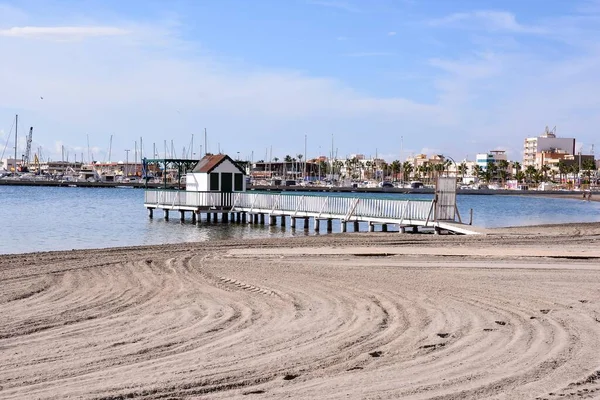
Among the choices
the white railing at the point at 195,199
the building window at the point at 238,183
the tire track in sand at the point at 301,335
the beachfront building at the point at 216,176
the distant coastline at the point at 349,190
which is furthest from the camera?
the distant coastline at the point at 349,190

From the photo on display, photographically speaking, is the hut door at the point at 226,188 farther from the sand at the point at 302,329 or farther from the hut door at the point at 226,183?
the sand at the point at 302,329

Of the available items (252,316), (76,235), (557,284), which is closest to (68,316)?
(252,316)

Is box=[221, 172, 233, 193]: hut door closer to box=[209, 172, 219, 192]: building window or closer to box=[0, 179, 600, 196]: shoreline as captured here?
box=[209, 172, 219, 192]: building window

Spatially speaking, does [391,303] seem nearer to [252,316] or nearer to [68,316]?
[252,316]

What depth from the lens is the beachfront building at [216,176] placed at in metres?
46.2

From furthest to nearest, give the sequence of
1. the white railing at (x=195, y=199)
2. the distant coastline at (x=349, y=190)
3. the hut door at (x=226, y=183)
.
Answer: the distant coastline at (x=349, y=190), the hut door at (x=226, y=183), the white railing at (x=195, y=199)

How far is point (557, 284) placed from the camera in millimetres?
14695

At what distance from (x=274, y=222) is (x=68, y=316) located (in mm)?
34837

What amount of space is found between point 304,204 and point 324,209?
7.46ft

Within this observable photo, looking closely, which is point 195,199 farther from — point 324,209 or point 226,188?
point 324,209

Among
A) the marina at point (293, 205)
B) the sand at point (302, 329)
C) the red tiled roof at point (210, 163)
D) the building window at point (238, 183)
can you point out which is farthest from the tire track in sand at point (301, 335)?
the building window at point (238, 183)

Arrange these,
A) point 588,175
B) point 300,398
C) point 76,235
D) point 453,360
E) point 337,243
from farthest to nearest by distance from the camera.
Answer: point 588,175
point 76,235
point 337,243
point 453,360
point 300,398

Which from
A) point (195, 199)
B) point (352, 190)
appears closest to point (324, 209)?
point (195, 199)

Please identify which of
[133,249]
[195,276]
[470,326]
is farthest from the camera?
[133,249]
